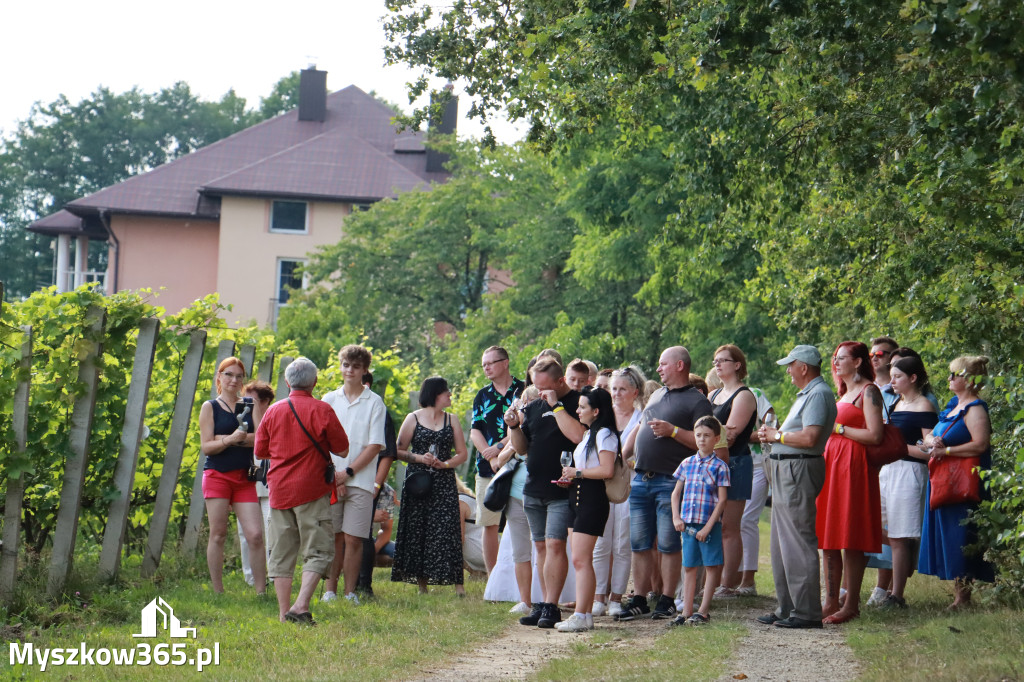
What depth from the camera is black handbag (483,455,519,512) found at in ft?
32.3

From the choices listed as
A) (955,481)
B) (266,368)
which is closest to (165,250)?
(266,368)

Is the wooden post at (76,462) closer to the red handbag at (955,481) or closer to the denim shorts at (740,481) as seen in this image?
the denim shorts at (740,481)

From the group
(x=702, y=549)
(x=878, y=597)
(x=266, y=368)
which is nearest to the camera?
(x=702, y=549)

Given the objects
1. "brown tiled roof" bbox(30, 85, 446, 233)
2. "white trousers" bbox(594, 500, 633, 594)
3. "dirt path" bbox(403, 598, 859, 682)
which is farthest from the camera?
"brown tiled roof" bbox(30, 85, 446, 233)

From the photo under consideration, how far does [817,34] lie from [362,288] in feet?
106

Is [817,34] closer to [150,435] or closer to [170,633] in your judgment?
[170,633]

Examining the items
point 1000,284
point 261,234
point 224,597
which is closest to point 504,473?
point 224,597

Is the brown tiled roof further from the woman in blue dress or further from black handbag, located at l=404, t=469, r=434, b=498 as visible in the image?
the woman in blue dress

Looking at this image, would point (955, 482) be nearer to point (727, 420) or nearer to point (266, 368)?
point (727, 420)

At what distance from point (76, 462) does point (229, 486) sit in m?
1.26

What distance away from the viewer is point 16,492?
8711 mm

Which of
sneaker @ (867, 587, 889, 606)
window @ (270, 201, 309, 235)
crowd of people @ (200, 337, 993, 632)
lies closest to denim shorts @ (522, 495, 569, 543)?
crowd of people @ (200, 337, 993, 632)

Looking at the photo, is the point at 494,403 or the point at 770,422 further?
the point at 494,403

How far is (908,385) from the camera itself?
390 inches
